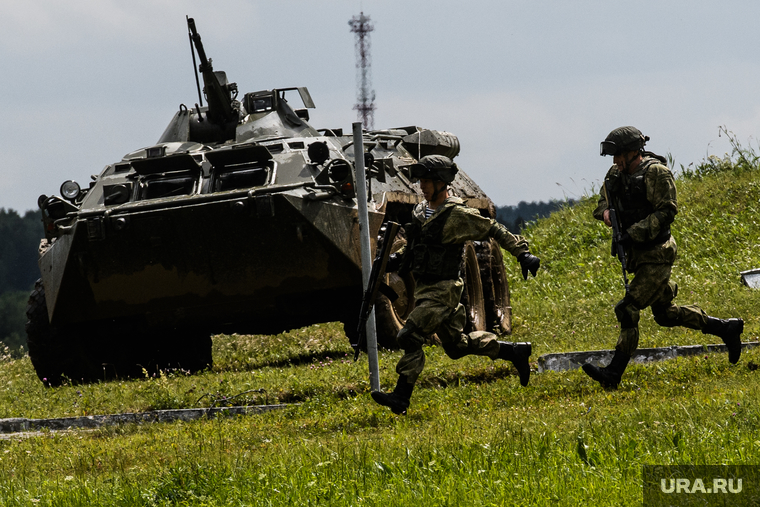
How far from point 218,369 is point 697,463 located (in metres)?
7.94

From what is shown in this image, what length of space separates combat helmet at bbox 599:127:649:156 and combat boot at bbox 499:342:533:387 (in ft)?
4.82

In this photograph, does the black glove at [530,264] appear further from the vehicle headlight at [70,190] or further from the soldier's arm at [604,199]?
the vehicle headlight at [70,190]

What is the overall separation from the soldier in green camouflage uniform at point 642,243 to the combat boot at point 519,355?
477 mm

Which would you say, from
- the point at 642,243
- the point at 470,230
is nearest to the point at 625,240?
the point at 642,243

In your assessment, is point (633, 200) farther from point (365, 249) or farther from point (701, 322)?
point (365, 249)

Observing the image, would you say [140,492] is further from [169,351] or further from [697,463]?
[169,351]

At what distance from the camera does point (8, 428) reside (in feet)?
25.3

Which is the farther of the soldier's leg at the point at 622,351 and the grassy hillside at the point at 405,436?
the soldier's leg at the point at 622,351

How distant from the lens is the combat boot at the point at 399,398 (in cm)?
644

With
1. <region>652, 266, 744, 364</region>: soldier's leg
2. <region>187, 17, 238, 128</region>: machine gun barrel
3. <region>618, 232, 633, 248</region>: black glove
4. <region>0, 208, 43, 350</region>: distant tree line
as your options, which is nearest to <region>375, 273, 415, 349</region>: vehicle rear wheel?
<region>187, 17, 238, 128</region>: machine gun barrel

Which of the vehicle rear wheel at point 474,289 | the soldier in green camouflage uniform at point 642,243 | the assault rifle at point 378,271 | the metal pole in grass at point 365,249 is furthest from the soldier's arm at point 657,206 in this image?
the vehicle rear wheel at point 474,289

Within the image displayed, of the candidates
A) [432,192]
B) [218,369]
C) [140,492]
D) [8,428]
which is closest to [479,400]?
[432,192]

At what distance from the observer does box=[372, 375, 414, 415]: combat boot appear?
21.1 ft

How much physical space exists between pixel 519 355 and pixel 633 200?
134cm
